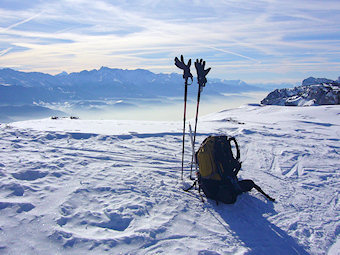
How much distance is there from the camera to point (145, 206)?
16.2 ft

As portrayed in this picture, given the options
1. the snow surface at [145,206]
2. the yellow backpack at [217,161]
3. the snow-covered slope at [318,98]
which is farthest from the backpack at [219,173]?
the snow-covered slope at [318,98]

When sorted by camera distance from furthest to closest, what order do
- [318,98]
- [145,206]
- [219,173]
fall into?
[318,98] < [219,173] < [145,206]

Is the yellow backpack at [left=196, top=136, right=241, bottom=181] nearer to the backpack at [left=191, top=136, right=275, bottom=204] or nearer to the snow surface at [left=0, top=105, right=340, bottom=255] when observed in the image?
the backpack at [left=191, top=136, right=275, bottom=204]

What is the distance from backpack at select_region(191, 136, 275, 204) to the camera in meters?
5.12

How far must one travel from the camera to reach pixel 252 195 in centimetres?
578

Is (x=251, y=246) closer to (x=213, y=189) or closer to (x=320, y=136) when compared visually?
(x=213, y=189)

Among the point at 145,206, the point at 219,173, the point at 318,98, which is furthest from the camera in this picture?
the point at 318,98

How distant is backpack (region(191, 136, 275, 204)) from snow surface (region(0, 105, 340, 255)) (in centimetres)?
29

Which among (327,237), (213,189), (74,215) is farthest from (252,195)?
(74,215)

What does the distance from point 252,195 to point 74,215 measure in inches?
156

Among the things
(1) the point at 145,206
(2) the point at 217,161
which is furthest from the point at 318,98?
(1) the point at 145,206

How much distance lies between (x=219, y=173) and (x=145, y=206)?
1689 mm

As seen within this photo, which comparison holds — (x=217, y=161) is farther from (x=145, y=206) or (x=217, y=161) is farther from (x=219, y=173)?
(x=145, y=206)

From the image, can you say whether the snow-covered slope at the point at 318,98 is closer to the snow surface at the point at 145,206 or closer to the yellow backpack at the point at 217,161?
the snow surface at the point at 145,206
